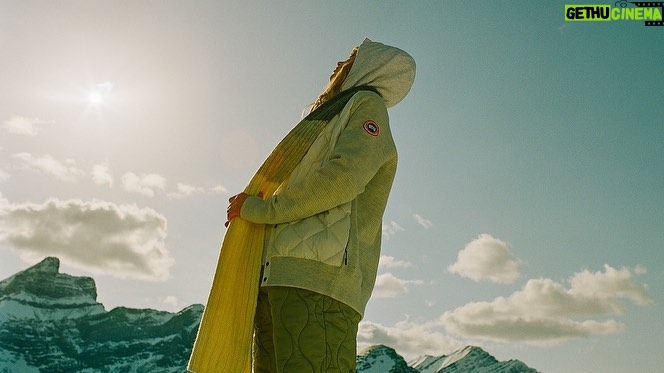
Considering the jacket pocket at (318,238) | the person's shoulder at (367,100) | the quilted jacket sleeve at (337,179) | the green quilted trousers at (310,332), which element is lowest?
the green quilted trousers at (310,332)

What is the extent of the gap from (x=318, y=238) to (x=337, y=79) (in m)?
1.25

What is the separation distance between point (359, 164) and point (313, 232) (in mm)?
391

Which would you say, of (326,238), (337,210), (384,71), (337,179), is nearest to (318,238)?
(326,238)

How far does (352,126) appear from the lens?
344 centimetres

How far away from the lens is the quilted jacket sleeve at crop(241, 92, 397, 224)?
319cm

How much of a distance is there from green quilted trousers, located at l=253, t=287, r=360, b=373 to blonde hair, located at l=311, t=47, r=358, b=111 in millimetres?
1392

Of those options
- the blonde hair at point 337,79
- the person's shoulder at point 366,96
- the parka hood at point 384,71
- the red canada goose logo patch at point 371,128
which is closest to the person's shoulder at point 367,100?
the person's shoulder at point 366,96

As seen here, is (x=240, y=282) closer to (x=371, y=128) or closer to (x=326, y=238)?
(x=326, y=238)

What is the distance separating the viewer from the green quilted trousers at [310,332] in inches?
117

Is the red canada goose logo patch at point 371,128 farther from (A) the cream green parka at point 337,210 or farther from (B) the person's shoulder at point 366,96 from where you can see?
(B) the person's shoulder at point 366,96

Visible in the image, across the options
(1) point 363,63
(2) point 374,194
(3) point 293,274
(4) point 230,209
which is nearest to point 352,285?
(3) point 293,274

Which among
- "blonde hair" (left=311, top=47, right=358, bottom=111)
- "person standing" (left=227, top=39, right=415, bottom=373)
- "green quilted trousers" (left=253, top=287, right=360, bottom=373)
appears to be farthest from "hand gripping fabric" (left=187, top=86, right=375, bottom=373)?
"blonde hair" (left=311, top=47, right=358, bottom=111)

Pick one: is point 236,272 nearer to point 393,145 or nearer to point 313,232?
point 313,232

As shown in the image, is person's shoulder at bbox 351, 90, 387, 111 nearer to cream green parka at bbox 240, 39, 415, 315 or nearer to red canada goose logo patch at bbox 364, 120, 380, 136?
cream green parka at bbox 240, 39, 415, 315
